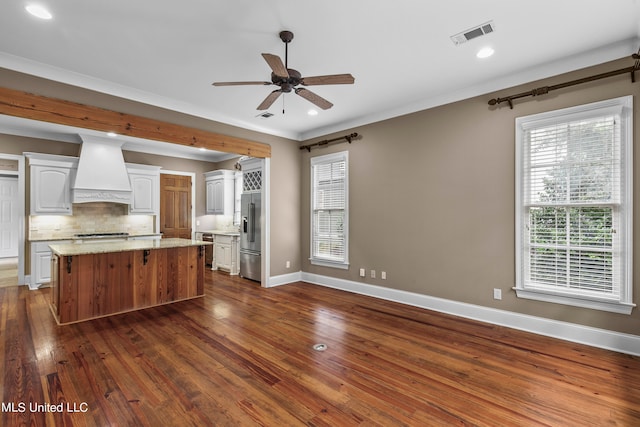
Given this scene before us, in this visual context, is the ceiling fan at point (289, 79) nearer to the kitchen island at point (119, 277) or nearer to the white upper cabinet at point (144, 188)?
the kitchen island at point (119, 277)

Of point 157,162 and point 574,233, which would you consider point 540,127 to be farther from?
point 157,162

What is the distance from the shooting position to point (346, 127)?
17.5 feet

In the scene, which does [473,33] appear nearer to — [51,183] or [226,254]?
[226,254]

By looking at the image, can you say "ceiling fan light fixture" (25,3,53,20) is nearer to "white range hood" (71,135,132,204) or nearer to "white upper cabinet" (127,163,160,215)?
"white range hood" (71,135,132,204)

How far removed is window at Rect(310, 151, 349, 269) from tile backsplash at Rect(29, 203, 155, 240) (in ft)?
13.4

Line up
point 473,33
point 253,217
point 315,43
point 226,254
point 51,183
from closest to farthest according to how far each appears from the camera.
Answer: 1. point 473,33
2. point 315,43
3. point 51,183
4. point 253,217
5. point 226,254

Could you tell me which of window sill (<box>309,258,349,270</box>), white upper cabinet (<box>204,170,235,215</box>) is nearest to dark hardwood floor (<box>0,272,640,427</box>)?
window sill (<box>309,258,349,270</box>)

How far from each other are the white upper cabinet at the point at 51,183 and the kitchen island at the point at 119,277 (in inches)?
78.7

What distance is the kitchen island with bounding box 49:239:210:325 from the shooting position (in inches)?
147

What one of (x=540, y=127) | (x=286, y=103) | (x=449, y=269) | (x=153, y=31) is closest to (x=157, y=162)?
(x=286, y=103)

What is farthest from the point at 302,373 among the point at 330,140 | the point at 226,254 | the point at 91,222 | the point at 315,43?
the point at 91,222

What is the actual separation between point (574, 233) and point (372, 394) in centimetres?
271

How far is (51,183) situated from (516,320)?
798 cm

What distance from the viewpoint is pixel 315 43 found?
2865 millimetres
